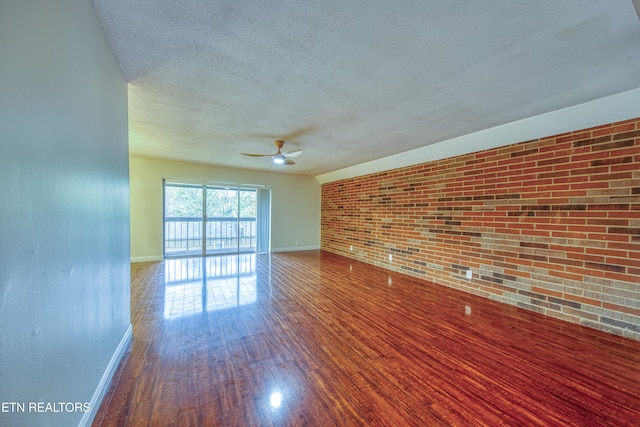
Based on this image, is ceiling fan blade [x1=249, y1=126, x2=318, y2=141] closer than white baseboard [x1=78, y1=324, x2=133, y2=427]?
No

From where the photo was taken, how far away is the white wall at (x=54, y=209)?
0.74 meters

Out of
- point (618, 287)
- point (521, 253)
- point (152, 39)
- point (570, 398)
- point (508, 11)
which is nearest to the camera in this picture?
point (508, 11)

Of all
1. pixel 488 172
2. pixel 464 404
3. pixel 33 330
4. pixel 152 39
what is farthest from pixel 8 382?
pixel 488 172

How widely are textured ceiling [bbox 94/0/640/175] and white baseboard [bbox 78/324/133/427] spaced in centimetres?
222

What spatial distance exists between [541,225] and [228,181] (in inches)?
243

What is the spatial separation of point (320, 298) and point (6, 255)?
112 inches

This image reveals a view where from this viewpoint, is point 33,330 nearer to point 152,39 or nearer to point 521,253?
point 152,39

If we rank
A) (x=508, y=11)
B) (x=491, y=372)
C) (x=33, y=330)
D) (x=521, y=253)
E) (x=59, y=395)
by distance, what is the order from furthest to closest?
(x=521, y=253), (x=491, y=372), (x=508, y=11), (x=59, y=395), (x=33, y=330)

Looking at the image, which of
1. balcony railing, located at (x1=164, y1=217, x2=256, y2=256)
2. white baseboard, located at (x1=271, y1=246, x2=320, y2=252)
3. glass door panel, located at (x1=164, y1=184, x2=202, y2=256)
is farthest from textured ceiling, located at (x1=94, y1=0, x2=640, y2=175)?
white baseboard, located at (x1=271, y1=246, x2=320, y2=252)

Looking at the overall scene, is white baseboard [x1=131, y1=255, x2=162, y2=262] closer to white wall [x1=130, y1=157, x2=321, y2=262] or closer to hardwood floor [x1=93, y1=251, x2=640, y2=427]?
white wall [x1=130, y1=157, x2=321, y2=262]

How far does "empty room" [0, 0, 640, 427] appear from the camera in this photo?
991 mm

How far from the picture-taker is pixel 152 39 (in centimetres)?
159

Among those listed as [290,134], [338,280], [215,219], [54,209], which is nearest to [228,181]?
[215,219]

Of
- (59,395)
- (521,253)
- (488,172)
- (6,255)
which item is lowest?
(59,395)
